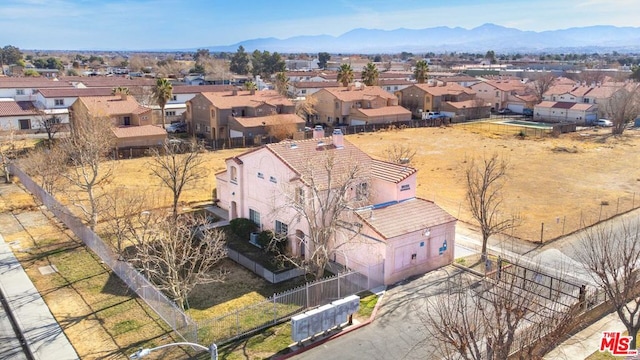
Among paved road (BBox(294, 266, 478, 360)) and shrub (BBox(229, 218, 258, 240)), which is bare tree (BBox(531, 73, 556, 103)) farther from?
paved road (BBox(294, 266, 478, 360))

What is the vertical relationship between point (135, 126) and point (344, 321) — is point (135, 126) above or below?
above

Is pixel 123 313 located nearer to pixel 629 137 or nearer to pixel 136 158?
pixel 136 158

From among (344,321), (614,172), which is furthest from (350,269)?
(614,172)

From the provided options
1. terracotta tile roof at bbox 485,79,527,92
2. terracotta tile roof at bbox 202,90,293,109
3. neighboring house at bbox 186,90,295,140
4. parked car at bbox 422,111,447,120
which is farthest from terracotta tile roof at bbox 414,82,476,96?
terracotta tile roof at bbox 202,90,293,109

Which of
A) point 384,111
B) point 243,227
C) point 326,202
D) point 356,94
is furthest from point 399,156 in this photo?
→ point 356,94

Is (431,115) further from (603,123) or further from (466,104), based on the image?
(603,123)
